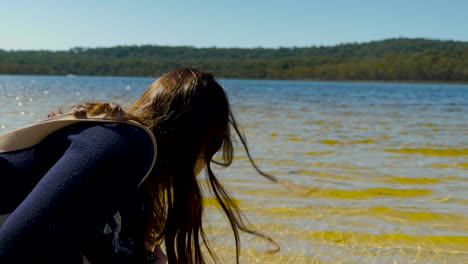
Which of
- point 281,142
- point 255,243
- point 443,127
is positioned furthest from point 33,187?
point 443,127

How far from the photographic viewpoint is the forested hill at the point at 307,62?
9188cm

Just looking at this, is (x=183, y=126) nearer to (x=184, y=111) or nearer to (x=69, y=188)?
(x=184, y=111)

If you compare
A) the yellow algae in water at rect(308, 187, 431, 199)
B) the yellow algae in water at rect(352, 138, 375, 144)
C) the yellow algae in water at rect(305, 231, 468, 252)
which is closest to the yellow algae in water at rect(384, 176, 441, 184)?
the yellow algae in water at rect(308, 187, 431, 199)

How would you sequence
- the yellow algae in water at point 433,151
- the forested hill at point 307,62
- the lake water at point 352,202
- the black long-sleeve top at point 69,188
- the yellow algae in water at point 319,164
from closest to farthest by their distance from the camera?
the black long-sleeve top at point 69,188
the lake water at point 352,202
the yellow algae in water at point 319,164
the yellow algae in water at point 433,151
the forested hill at point 307,62

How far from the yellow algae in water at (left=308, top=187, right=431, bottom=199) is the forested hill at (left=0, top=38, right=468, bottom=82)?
80.9m

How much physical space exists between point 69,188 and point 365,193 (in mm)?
4236

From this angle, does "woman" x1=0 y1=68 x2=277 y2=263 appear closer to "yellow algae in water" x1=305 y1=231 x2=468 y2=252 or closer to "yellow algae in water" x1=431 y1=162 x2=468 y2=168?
"yellow algae in water" x1=305 y1=231 x2=468 y2=252

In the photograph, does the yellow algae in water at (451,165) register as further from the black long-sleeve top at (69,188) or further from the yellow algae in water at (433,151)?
the black long-sleeve top at (69,188)

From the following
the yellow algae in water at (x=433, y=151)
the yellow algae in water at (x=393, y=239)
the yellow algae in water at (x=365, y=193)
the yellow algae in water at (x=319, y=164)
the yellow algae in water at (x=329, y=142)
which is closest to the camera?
the yellow algae in water at (x=393, y=239)

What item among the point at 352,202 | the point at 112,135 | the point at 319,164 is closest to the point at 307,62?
the point at 319,164

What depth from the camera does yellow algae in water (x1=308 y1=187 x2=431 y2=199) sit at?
5.40 metres

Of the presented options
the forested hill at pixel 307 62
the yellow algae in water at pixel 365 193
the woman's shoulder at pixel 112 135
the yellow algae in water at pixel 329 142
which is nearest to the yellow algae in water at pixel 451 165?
the yellow algae in water at pixel 365 193

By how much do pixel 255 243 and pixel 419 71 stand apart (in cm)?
9229

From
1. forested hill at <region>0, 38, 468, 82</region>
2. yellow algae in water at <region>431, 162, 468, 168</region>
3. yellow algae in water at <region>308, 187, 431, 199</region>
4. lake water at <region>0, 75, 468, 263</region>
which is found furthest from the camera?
forested hill at <region>0, 38, 468, 82</region>
